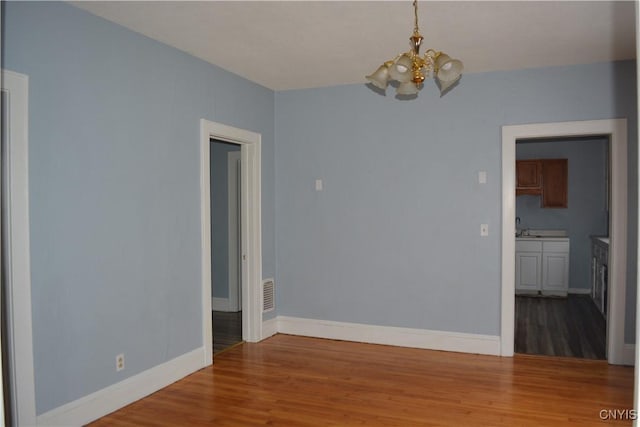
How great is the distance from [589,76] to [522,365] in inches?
102

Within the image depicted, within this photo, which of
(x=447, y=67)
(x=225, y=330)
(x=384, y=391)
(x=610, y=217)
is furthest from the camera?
(x=225, y=330)

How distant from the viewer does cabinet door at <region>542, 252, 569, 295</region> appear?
7250mm

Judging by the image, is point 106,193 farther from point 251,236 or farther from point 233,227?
point 233,227

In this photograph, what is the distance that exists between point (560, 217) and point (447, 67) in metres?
6.19

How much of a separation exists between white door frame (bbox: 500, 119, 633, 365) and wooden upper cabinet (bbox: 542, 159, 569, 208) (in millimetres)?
3508

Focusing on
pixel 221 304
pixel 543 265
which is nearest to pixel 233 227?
pixel 221 304

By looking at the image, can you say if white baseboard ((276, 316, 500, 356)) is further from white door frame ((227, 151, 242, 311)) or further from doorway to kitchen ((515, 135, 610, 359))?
doorway to kitchen ((515, 135, 610, 359))

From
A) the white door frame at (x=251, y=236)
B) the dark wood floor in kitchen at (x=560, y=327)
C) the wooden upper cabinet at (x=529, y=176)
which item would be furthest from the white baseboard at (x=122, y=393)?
the wooden upper cabinet at (x=529, y=176)

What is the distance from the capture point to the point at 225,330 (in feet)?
17.9

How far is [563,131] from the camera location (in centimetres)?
435

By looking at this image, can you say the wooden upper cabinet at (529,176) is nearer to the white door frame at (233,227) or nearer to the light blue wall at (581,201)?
the light blue wall at (581,201)

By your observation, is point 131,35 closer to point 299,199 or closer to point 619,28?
point 299,199

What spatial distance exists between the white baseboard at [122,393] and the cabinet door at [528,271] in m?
5.14

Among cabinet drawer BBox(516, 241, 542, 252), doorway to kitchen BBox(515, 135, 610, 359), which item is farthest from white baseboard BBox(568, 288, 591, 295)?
cabinet drawer BBox(516, 241, 542, 252)
